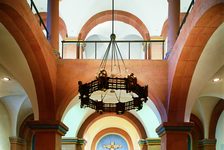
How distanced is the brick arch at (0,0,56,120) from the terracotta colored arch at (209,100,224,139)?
6.53m

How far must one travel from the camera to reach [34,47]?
9.30 meters

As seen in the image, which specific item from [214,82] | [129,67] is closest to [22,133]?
[129,67]

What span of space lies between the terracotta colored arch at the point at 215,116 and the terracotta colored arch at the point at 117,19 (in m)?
3.73

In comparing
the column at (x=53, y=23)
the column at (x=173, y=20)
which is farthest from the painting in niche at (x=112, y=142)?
the column at (x=173, y=20)

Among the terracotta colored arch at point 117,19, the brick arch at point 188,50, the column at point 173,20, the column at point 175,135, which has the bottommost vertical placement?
the column at point 175,135

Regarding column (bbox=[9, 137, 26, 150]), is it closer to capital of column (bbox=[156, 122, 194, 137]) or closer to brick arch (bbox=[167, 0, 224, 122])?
capital of column (bbox=[156, 122, 194, 137])

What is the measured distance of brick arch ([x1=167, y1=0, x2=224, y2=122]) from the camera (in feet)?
24.7

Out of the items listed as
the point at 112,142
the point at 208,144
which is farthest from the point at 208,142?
the point at 112,142

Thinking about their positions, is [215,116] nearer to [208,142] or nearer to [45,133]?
Answer: [208,142]

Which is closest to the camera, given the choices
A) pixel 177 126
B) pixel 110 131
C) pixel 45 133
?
pixel 177 126

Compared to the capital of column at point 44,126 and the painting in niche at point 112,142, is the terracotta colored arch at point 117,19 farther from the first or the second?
the painting in niche at point 112,142

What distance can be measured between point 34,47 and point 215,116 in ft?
27.3

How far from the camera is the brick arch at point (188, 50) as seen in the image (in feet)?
24.7

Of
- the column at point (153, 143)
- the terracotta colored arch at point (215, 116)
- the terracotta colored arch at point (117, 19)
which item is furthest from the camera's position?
the column at point (153, 143)
